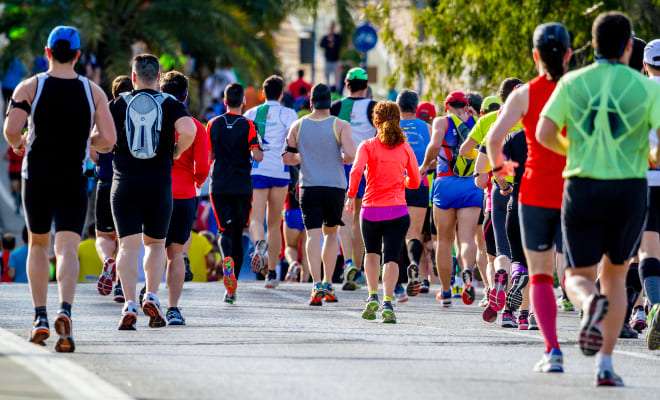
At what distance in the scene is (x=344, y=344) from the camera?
483 inches

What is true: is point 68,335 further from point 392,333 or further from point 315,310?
point 315,310

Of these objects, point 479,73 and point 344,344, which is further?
point 479,73

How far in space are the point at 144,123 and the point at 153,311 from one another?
1.37 metres

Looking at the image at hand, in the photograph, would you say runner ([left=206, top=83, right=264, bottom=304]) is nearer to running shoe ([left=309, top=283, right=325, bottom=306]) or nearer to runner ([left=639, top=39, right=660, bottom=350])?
running shoe ([left=309, top=283, right=325, bottom=306])

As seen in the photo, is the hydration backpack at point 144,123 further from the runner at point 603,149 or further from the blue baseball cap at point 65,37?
the runner at point 603,149

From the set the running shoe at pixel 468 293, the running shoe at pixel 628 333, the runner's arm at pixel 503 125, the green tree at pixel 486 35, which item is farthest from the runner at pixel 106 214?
the green tree at pixel 486 35

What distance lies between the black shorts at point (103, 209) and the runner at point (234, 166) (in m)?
1.10

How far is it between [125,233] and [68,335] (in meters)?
1.88

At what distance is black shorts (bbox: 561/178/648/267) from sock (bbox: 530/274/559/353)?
1.28ft

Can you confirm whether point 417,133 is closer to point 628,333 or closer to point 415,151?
point 415,151

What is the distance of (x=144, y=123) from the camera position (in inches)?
510

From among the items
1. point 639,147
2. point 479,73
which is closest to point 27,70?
point 479,73

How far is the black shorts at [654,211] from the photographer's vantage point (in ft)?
42.1

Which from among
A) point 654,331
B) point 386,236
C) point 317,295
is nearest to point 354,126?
point 317,295
